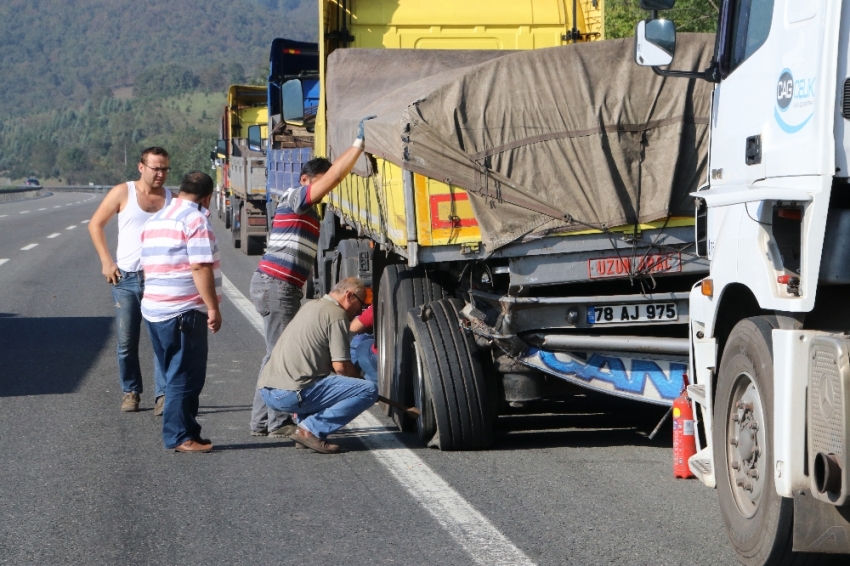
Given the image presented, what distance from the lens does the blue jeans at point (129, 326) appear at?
8523 mm

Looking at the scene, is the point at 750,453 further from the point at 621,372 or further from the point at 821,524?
the point at 621,372

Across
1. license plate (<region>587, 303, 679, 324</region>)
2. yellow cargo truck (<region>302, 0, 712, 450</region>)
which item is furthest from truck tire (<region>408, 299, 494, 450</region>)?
license plate (<region>587, 303, 679, 324</region>)

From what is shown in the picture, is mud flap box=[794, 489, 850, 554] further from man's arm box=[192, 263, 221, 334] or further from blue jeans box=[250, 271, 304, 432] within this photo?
blue jeans box=[250, 271, 304, 432]

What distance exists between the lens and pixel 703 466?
17.0 feet

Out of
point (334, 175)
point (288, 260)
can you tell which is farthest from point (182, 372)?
point (334, 175)

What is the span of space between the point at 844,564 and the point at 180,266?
4.12 meters

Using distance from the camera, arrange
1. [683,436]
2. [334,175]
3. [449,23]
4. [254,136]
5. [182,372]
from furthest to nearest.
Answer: [254,136], [449,23], [334,175], [182,372], [683,436]

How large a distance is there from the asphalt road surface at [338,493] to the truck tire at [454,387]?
13cm

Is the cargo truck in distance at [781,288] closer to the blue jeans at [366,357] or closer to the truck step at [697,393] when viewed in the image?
the truck step at [697,393]

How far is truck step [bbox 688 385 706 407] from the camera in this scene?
17.1ft

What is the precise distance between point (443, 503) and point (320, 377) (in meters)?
1.51

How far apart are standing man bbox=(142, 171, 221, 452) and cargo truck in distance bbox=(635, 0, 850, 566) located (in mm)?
2981

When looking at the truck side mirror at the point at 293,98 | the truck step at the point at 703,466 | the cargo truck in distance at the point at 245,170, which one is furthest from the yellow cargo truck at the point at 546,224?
the cargo truck in distance at the point at 245,170

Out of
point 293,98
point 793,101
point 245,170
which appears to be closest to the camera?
point 793,101
